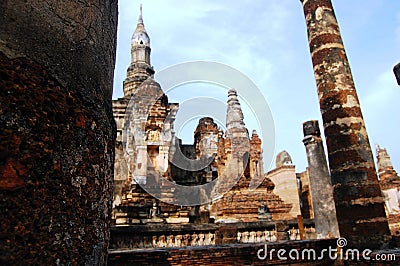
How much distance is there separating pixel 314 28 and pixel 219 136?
9475 millimetres

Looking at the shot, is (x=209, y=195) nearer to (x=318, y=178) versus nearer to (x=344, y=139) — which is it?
(x=318, y=178)

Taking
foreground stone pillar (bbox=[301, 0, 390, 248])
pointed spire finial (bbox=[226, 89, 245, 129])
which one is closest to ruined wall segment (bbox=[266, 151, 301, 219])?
pointed spire finial (bbox=[226, 89, 245, 129])

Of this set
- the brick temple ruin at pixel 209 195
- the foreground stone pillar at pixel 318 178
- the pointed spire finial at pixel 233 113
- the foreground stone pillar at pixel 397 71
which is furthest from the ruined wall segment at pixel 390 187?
the foreground stone pillar at pixel 397 71

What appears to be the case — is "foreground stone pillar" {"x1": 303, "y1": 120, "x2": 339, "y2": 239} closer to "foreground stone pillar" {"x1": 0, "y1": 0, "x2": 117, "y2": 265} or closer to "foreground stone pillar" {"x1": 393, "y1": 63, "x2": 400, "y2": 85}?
"foreground stone pillar" {"x1": 393, "y1": 63, "x2": 400, "y2": 85}

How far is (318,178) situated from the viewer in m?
8.94

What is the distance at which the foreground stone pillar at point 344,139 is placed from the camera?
508 cm

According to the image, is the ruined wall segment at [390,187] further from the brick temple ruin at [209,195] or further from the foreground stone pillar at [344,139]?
the foreground stone pillar at [344,139]

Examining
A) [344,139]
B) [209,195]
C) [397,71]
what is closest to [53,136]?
[397,71]

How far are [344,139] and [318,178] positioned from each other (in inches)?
146

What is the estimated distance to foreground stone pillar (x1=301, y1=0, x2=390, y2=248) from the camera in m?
5.08

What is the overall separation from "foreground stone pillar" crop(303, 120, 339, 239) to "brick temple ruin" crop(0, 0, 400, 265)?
29 millimetres

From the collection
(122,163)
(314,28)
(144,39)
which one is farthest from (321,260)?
(144,39)

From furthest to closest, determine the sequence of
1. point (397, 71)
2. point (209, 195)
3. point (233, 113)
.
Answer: point (233, 113)
point (209, 195)
point (397, 71)

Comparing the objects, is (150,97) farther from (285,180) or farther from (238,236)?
(285,180)
